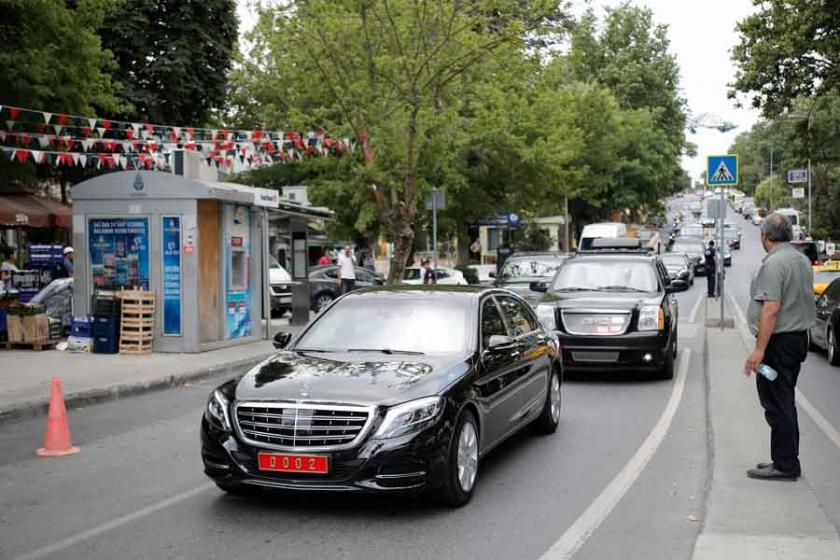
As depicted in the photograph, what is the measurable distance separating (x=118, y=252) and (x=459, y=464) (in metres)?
11.0

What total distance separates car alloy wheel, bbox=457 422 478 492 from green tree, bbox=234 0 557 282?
47.6 ft

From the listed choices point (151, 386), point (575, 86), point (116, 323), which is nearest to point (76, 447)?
point (151, 386)

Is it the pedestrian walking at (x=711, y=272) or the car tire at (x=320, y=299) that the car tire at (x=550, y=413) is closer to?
the car tire at (x=320, y=299)

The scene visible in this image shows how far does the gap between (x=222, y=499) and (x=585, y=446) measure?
3.51 metres

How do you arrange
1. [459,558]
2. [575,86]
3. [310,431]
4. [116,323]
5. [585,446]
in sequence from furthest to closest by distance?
[575,86] < [116,323] < [585,446] < [310,431] < [459,558]

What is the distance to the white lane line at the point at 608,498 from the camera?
558 cm

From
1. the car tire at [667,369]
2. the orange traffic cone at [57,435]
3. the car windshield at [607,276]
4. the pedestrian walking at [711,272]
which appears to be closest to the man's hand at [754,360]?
the orange traffic cone at [57,435]

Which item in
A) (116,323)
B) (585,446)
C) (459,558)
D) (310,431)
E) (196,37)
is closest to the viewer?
(459,558)

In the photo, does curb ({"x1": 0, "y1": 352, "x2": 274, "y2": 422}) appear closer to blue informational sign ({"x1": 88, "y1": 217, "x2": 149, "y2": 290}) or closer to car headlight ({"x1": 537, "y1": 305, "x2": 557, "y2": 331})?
blue informational sign ({"x1": 88, "y1": 217, "x2": 149, "y2": 290})

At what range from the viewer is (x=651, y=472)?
7.54 metres

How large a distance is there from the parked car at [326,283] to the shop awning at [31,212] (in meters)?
6.77

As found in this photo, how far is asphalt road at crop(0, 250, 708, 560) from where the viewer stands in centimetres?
560

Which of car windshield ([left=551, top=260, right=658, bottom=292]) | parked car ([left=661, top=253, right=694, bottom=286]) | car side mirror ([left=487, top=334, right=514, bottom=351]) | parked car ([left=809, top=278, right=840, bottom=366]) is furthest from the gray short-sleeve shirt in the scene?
parked car ([left=661, top=253, right=694, bottom=286])

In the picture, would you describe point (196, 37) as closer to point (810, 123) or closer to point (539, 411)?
point (810, 123)
